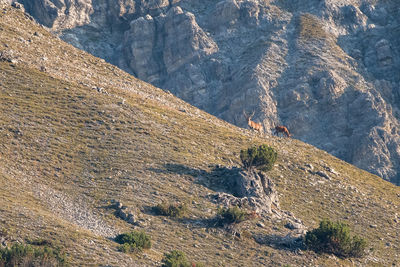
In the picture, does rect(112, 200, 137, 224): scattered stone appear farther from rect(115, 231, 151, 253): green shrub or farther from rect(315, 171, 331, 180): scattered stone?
rect(315, 171, 331, 180): scattered stone

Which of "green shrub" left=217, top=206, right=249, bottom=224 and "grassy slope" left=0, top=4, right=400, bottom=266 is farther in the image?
"green shrub" left=217, top=206, right=249, bottom=224

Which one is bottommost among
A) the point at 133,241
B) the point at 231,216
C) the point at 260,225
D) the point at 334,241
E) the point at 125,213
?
the point at 125,213

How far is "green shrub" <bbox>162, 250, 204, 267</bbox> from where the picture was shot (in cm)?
4531

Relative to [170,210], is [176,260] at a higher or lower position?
higher

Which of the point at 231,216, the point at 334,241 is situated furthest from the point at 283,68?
the point at 231,216

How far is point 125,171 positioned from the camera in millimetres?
Result: 61656

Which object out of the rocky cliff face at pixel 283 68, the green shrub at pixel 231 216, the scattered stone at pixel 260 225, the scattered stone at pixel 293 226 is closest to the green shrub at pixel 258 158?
the scattered stone at pixel 293 226

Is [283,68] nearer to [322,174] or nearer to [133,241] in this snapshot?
[322,174]

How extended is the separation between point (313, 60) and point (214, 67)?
88.5 ft

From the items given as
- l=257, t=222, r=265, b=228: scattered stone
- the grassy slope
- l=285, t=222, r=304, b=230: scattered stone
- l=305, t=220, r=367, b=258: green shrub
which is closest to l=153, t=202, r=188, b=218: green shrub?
the grassy slope

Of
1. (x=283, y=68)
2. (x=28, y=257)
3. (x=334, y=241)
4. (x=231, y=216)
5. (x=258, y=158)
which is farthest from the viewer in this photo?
(x=283, y=68)

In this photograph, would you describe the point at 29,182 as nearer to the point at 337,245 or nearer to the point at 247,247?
the point at 247,247

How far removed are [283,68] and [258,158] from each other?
115582 mm

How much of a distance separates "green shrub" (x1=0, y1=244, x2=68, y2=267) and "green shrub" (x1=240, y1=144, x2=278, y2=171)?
27.6 meters
